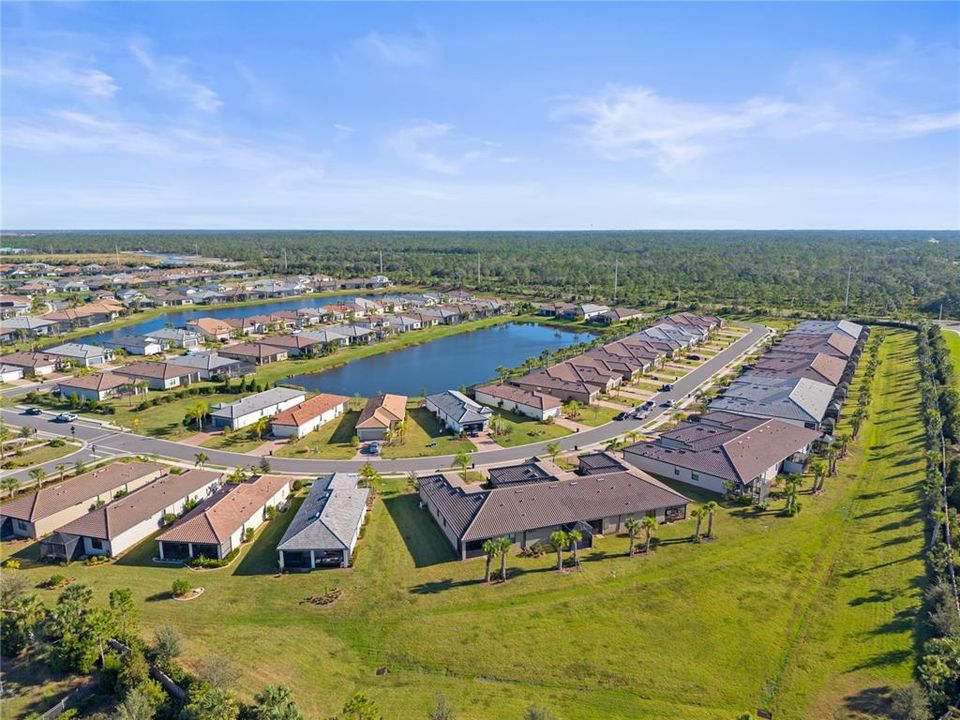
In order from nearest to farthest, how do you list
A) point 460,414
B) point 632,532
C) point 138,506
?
point 632,532 < point 138,506 < point 460,414

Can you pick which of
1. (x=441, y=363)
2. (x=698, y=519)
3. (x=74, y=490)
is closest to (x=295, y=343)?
(x=441, y=363)

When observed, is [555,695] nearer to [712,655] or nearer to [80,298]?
[712,655]

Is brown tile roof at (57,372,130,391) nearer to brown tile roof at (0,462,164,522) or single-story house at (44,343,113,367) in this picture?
single-story house at (44,343,113,367)

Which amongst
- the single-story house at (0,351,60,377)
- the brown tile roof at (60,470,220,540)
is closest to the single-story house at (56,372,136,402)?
the single-story house at (0,351,60,377)

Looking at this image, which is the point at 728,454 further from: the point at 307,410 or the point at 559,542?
the point at 307,410

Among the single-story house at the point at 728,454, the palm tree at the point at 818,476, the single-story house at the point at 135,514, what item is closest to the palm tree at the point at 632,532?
the single-story house at the point at 728,454
